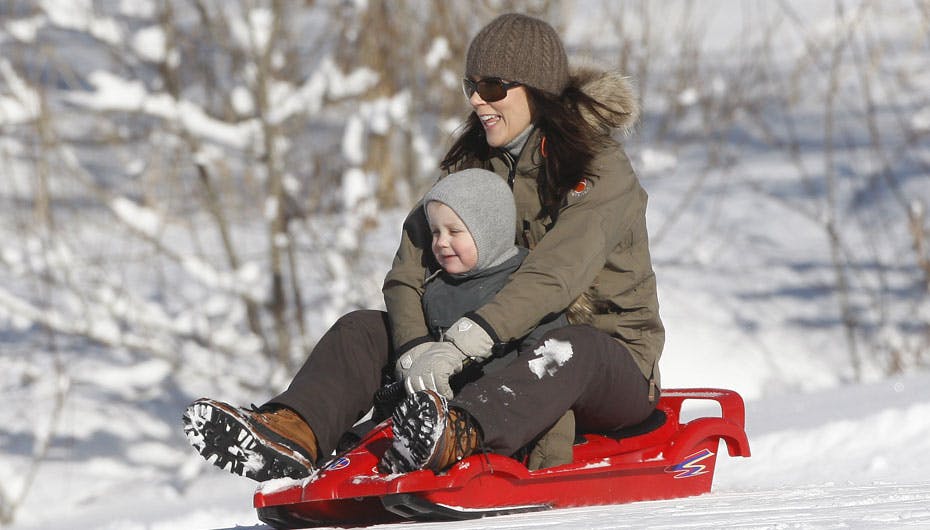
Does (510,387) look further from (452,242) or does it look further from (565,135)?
(565,135)

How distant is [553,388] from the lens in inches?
103

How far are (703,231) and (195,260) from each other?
393 centimetres

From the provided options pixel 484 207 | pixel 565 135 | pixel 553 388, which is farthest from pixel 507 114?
pixel 553 388

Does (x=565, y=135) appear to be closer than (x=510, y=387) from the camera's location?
No

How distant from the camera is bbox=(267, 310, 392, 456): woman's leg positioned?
268cm

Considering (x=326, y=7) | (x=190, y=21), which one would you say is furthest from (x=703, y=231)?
(x=190, y=21)

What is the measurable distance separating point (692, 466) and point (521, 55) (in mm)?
1067

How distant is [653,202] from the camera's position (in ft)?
31.2

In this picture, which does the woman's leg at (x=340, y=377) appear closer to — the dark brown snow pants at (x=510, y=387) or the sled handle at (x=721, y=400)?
the dark brown snow pants at (x=510, y=387)

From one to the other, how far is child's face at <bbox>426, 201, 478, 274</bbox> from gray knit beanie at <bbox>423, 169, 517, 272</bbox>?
12 mm

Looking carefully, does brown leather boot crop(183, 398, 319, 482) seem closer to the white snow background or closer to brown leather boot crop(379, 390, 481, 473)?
brown leather boot crop(379, 390, 481, 473)

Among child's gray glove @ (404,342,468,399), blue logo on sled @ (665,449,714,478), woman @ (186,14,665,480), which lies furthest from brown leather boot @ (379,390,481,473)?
blue logo on sled @ (665,449,714,478)

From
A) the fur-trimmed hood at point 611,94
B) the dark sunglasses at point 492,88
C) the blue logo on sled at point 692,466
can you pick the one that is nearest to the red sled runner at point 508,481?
the blue logo on sled at point 692,466

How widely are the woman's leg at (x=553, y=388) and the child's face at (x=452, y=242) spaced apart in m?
0.27
